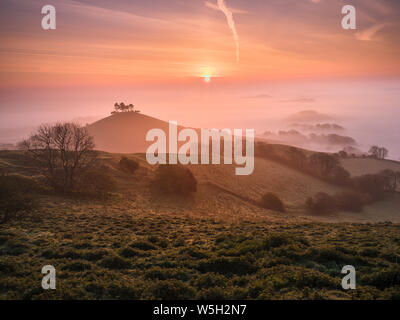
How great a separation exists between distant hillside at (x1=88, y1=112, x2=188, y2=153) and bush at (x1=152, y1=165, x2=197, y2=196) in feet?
381

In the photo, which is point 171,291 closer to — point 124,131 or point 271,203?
point 271,203

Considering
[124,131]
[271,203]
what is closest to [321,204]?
[271,203]

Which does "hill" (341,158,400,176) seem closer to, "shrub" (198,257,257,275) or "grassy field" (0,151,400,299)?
"grassy field" (0,151,400,299)

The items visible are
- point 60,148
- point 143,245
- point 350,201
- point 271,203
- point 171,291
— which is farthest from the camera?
point 350,201

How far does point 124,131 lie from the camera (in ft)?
577

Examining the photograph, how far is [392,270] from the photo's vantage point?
385 inches

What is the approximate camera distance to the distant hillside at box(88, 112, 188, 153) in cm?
16607

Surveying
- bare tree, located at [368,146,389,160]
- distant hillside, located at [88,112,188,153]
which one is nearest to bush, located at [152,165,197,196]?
bare tree, located at [368,146,389,160]

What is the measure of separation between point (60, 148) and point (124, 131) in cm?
14140

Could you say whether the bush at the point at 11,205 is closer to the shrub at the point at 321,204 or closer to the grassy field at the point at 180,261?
the grassy field at the point at 180,261

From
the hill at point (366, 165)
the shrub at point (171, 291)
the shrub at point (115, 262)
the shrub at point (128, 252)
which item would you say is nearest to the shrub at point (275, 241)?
the shrub at point (171, 291)

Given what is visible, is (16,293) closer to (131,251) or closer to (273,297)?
(131,251)
